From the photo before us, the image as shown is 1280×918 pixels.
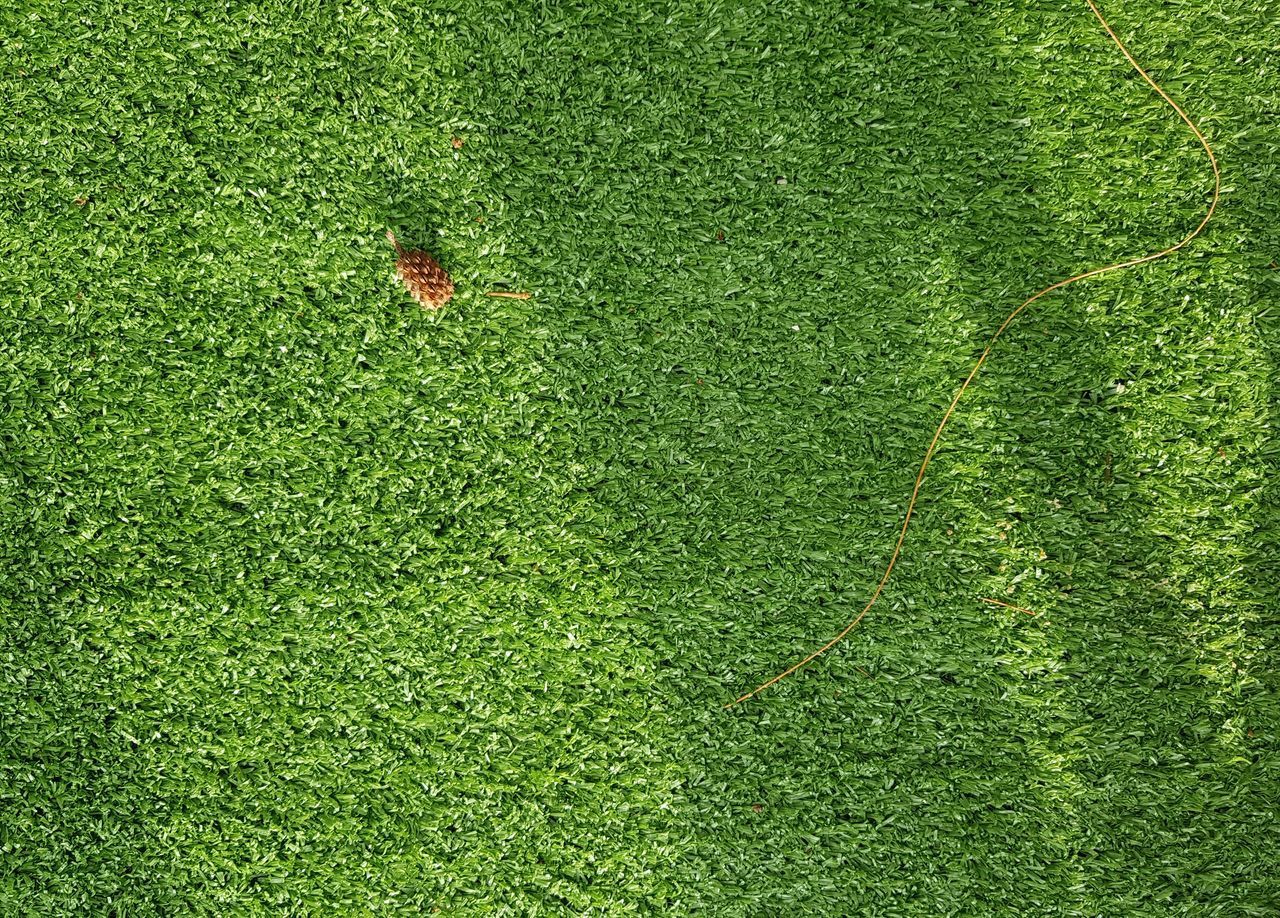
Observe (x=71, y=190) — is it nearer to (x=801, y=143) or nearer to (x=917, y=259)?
(x=801, y=143)

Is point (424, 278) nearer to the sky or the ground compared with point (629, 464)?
nearer to the sky

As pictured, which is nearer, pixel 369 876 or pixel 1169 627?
pixel 369 876

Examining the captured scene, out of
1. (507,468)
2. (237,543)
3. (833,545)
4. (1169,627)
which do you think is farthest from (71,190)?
(1169,627)
